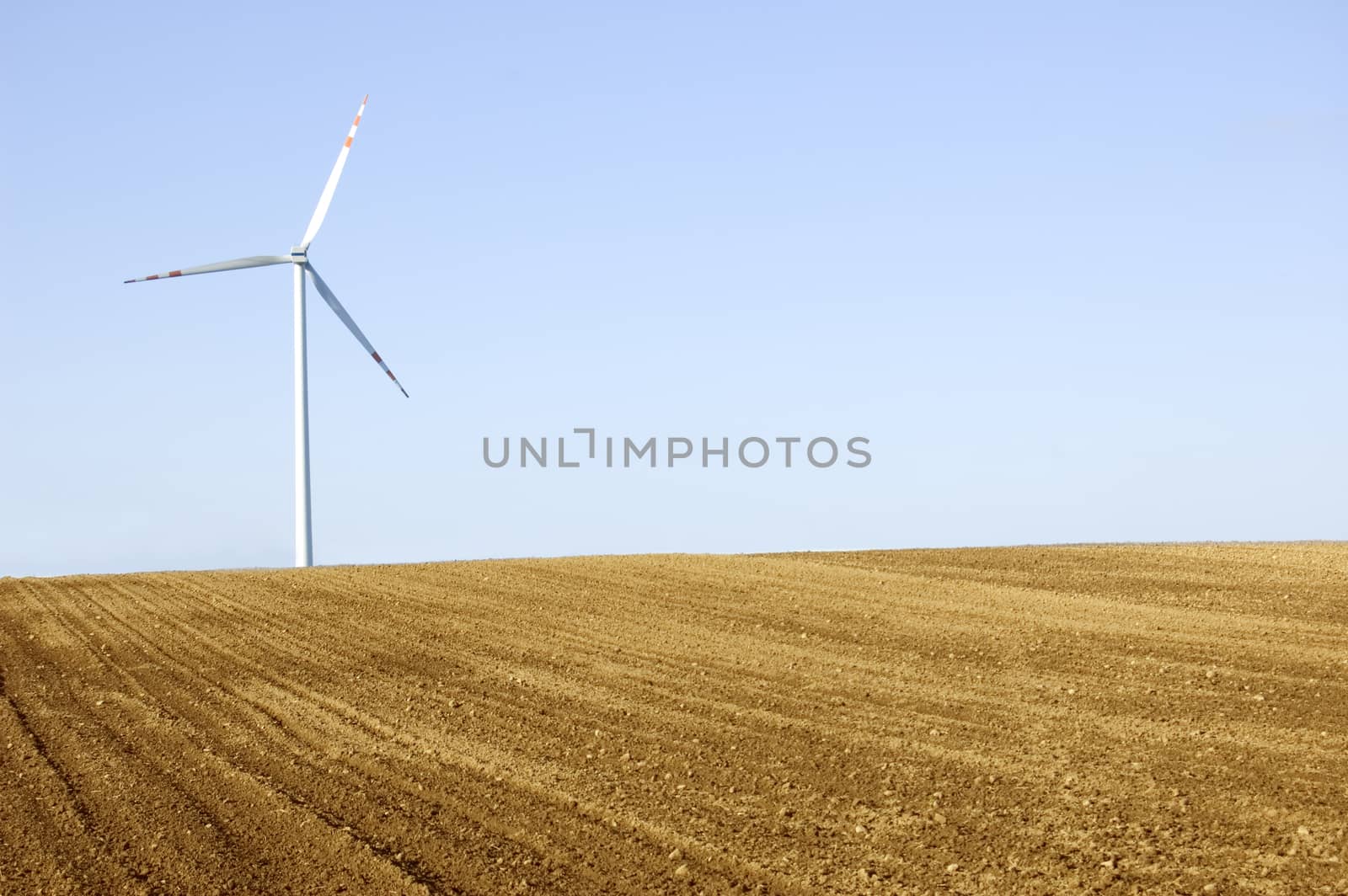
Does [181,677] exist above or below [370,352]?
below

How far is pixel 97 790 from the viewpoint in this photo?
370 inches

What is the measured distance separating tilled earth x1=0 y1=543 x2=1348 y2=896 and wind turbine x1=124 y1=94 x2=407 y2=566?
9.28 meters

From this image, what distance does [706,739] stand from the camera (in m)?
10.3

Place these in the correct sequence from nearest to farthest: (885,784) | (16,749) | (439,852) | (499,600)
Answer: (439,852), (885,784), (16,749), (499,600)

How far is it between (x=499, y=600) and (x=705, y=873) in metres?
12.1

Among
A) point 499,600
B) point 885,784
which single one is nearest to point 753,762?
point 885,784

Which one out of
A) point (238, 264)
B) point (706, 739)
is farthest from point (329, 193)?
point (706, 739)

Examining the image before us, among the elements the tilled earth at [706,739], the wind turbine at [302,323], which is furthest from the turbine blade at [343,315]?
the tilled earth at [706,739]

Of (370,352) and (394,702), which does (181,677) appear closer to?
(394,702)

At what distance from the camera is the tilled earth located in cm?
737

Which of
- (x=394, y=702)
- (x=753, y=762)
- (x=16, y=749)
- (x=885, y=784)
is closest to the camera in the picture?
(x=885, y=784)

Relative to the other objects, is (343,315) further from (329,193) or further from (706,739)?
(706,739)

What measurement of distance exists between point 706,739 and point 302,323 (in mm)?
22368

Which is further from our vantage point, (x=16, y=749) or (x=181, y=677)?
(x=181, y=677)
